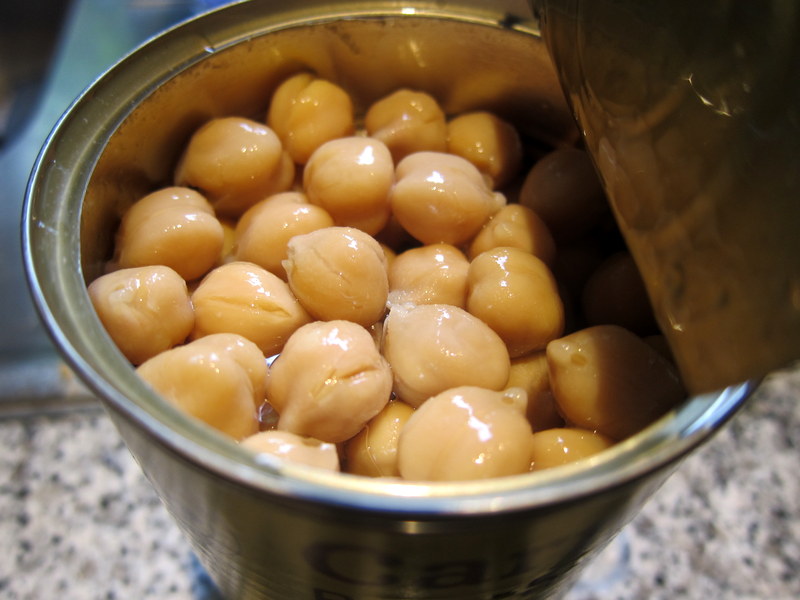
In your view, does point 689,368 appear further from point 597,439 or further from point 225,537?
point 225,537

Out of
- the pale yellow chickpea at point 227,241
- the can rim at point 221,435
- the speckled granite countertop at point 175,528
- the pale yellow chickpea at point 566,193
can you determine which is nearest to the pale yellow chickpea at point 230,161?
the pale yellow chickpea at point 227,241

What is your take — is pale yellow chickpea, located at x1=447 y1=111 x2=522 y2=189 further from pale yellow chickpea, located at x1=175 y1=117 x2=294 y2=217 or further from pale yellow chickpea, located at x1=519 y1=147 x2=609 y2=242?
pale yellow chickpea, located at x1=175 y1=117 x2=294 y2=217

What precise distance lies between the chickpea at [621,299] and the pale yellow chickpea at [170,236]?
0.29 meters

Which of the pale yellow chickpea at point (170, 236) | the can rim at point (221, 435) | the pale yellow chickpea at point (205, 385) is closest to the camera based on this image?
the can rim at point (221, 435)

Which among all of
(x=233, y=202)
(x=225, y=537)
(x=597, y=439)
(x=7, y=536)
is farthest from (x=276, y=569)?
(x=7, y=536)

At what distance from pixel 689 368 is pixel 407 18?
0.39 meters

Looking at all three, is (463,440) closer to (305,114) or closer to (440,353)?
(440,353)

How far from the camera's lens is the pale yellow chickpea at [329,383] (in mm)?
438

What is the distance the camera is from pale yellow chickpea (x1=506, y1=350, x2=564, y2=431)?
19.7 inches

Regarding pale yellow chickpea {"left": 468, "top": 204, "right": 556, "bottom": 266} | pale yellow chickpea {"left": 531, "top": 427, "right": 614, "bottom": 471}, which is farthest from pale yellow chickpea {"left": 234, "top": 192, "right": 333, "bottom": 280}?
pale yellow chickpea {"left": 531, "top": 427, "right": 614, "bottom": 471}

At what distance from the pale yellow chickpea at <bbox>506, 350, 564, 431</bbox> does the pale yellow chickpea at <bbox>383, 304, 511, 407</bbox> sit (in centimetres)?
2

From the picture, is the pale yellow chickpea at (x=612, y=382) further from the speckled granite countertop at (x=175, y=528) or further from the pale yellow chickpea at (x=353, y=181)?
the speckled granite countertop at (x=175, y=528)

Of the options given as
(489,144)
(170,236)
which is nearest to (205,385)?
(170,236)

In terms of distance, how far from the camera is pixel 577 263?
61cm
